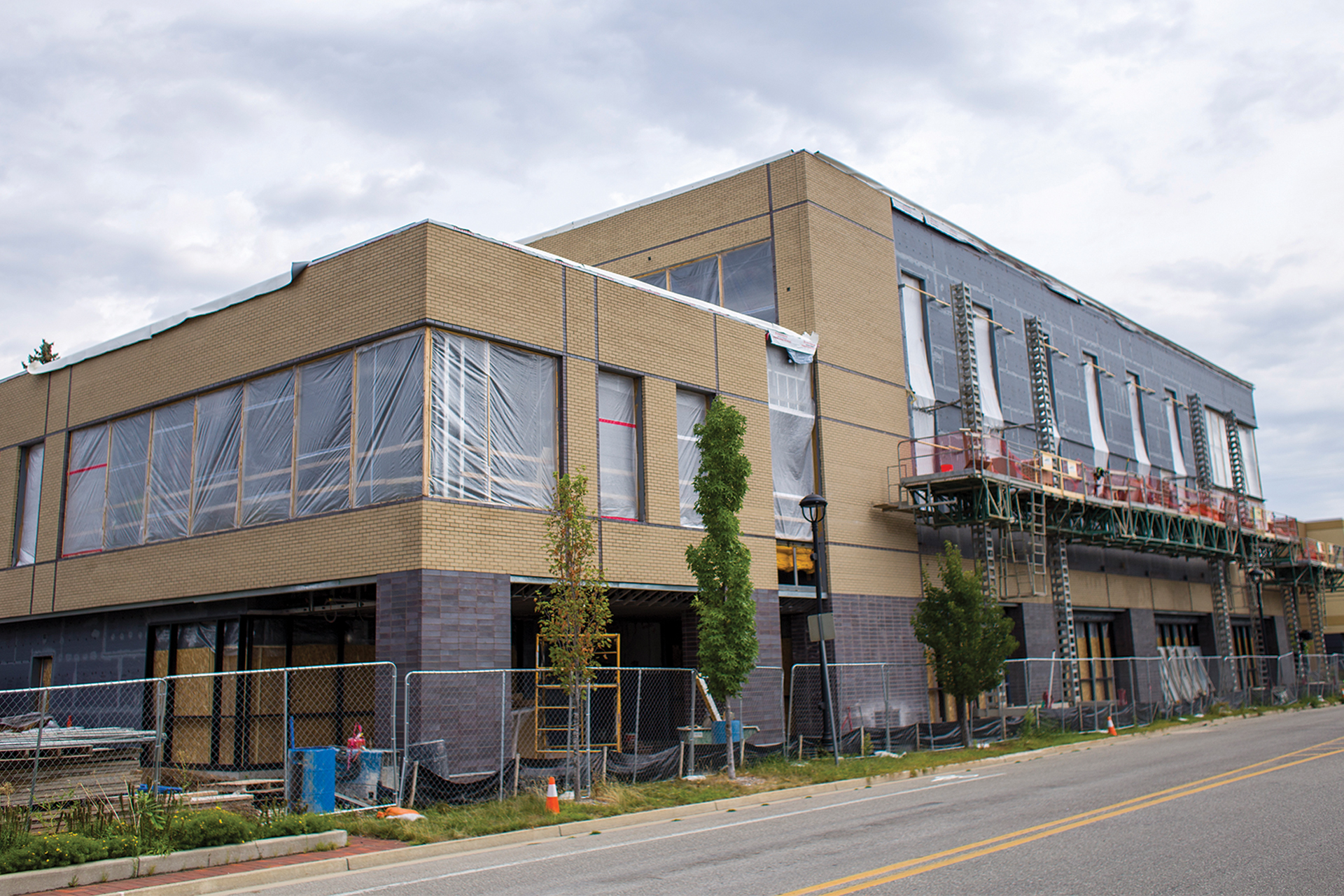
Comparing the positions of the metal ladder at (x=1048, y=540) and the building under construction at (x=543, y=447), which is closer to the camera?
the building under construction at (x=543, y=447)

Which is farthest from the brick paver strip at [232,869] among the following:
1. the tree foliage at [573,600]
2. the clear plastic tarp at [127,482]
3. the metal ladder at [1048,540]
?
the metal ladder at [1048,540]

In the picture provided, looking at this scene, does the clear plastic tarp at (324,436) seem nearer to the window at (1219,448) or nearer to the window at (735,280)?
the window at (735,280)

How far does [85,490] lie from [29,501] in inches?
102

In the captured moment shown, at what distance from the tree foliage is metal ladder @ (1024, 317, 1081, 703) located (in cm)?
1788

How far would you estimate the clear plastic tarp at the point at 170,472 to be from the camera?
21984 millimetres

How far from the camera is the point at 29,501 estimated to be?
2567cm

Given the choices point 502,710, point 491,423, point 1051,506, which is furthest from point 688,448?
point 1051,506

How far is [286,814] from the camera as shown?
1318cm

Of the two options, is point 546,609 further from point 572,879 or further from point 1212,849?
point 1212,849

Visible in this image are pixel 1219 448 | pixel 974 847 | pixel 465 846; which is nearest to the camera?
pixel 974 847

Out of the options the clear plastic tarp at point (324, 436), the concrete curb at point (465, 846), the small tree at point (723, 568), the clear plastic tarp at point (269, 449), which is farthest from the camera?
the clear plastic tarp at point (269, 449)

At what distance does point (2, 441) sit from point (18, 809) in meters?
18.1

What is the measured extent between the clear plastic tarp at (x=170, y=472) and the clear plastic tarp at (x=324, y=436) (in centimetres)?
355

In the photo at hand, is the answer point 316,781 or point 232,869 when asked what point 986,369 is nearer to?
point 316,781
